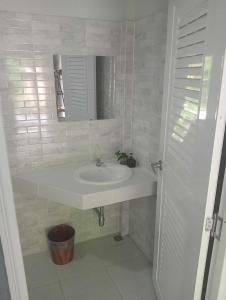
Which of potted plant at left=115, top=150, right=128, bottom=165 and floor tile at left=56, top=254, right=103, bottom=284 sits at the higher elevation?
potted plant at left=115, top=150, right=128, bottom=165

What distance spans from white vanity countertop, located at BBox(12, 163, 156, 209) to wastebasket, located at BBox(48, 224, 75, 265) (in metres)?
0.54

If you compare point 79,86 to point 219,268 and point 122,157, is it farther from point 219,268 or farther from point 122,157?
point 219,268

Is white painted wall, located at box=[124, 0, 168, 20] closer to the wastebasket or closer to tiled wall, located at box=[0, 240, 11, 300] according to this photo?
tiled wall, located at box=[0, 240, 11, 300]

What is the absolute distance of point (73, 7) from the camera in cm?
191

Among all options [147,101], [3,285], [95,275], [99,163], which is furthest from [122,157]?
[3,285]

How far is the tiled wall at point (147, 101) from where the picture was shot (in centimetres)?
182

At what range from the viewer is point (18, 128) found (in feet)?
6.56

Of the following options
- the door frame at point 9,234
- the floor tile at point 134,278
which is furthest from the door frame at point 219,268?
the floor tile at point 134,278

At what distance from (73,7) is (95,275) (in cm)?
213

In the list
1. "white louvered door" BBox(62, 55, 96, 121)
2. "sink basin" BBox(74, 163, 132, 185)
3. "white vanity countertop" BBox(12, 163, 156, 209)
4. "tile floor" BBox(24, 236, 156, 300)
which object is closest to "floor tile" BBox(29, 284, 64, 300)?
"tile floor" BBox(24, 236, 156, 300)

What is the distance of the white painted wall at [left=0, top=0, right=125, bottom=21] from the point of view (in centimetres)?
177

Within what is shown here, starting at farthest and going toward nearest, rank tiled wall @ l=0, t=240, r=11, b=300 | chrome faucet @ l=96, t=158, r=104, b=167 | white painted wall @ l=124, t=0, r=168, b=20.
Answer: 1. chrome faucet @ l=96, t=158, r=104, b=167
2. white painted wall @ l=124, t=0, r=168, b=20
3. tiled wall @ l=0, t=240, r=11, b=300

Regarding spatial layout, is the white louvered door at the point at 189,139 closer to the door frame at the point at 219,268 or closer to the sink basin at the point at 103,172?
the door frame at the point at 219,268

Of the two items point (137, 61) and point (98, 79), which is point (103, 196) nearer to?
point (98, 79)
